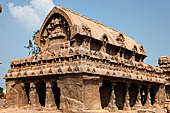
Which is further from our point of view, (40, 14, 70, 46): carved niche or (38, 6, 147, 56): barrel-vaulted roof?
(40, 14, 70, 46): carved niche

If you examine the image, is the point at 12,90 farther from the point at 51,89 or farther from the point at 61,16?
the point at 61,16

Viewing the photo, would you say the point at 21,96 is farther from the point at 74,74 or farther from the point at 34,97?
the point at 74,74

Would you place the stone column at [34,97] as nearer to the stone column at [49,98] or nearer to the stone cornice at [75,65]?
the stone cornice at [75,65]

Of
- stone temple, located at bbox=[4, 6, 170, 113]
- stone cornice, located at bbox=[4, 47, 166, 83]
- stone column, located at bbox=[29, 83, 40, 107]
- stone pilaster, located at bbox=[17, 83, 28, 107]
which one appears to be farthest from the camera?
stone pilaster, located at bbox=[17, 83, 28, 107]

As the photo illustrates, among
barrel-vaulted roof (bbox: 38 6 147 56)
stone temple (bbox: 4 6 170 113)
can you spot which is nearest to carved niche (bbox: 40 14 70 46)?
stone temple (bbox: 4 6 170 113)

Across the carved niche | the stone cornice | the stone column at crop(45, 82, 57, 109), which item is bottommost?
the stone column at crop(45, 82, 57, 109)

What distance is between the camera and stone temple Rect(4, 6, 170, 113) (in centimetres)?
1822

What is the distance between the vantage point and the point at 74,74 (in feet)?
59.7

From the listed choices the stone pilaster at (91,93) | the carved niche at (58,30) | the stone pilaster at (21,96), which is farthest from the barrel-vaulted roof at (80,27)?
the stone pilaster at (21,96)

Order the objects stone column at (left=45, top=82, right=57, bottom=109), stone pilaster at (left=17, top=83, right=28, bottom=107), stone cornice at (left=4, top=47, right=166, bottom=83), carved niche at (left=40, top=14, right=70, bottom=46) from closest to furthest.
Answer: stone cornice at (left=4, top=47, right=166, bottom=83), stone column at (left=45, top=82, right=57, bottom=109), stone pilaster at (left=17, top=83, right=28, bottom=107), carved niche at (left=40, top=14, right=70, bottom=46)

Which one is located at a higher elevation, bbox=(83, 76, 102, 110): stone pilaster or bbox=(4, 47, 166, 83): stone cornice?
bbox=(4, 47, 166, 83): stone cornice

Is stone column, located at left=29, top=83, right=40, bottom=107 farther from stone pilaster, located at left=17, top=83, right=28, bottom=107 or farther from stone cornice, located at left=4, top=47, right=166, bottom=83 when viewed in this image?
stone pilaster, located at left=17, top=83, right=28, bottom=107

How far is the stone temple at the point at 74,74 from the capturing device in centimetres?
1822

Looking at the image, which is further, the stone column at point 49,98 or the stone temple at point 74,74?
the stone column at point 49,98
